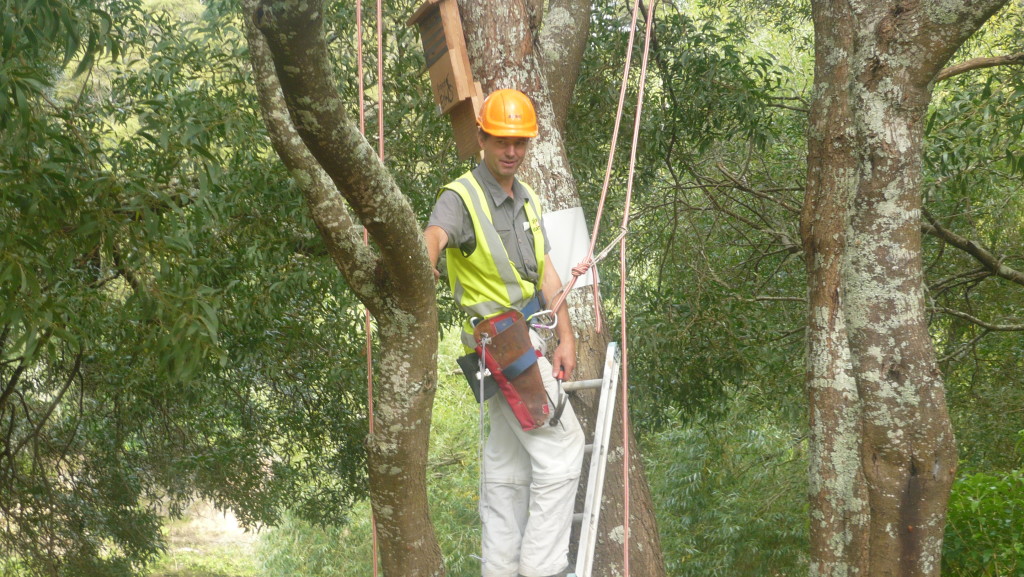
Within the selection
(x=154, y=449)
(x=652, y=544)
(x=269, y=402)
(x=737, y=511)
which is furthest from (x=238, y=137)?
(x=737, y=511)

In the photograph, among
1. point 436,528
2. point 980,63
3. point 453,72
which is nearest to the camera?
point 453,72

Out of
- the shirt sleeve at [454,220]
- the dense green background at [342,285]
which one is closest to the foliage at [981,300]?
the dense green background at [342,285]

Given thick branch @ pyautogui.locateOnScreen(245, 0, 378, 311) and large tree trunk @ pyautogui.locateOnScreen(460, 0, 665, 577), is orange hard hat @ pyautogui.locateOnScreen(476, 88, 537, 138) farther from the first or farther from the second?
thick branch @ pyautogui.locateOnScreen(245, 0, 378, 311)

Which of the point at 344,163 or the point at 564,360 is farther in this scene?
the point at 564,360

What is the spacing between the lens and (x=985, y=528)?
4461mm

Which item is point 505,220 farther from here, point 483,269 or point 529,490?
point 529,490

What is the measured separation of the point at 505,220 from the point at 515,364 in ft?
1.49

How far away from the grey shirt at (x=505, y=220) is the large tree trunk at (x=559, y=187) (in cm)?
28

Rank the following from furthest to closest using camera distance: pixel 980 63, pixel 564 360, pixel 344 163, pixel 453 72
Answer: pixel 980 63
pixel 453 72
pixel 564 360
pixel 344 163

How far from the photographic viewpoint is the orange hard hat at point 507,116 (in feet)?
9.62

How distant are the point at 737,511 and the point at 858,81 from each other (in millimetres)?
5906

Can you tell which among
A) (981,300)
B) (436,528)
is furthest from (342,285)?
(436,528)

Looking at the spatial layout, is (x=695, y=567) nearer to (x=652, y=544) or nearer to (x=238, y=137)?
(x=652, y=544)

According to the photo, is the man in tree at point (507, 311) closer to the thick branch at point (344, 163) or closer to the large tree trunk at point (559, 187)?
the large tree trunk at point (559, 187)
